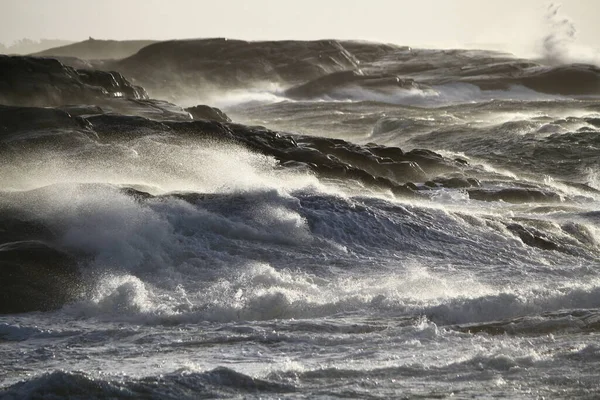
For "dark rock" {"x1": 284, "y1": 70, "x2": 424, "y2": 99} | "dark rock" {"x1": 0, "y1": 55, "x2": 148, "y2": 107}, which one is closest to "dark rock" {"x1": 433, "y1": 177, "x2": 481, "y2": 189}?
"dark rock" {"x1": 0, "y1": 55, "x2": 148, "y2": 107}

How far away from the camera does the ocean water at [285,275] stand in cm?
934

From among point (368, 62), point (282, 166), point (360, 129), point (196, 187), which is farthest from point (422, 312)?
point (368, 62)

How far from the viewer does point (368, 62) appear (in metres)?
67.9

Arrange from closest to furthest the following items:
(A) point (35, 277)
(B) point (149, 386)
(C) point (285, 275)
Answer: (B) point (149, 386) < (A) point (35, 277) < (C) point (285, 275)

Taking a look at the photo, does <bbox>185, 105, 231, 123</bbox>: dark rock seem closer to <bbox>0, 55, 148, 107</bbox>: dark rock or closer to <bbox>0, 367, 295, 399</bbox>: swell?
<bbox>0, 55, 148, 107</bbox>: dark rock

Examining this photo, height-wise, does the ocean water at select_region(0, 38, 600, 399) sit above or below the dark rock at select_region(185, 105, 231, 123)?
below

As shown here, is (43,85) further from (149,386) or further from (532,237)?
(149,386)

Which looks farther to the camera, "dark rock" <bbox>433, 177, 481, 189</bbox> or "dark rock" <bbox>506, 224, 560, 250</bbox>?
"dark rock" <bbox>433, 177, 481, 189</bbox>

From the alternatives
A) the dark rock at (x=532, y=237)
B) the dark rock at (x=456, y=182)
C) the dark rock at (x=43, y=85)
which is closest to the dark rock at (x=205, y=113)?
the dark rock at (x=43, y=85)

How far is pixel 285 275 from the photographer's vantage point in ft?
44.1

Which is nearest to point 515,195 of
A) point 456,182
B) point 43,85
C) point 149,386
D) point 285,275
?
point 456,182

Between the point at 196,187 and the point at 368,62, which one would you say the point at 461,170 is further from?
the point at 368,62

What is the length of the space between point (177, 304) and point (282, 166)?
7.42 m

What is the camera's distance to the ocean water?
9.34m
